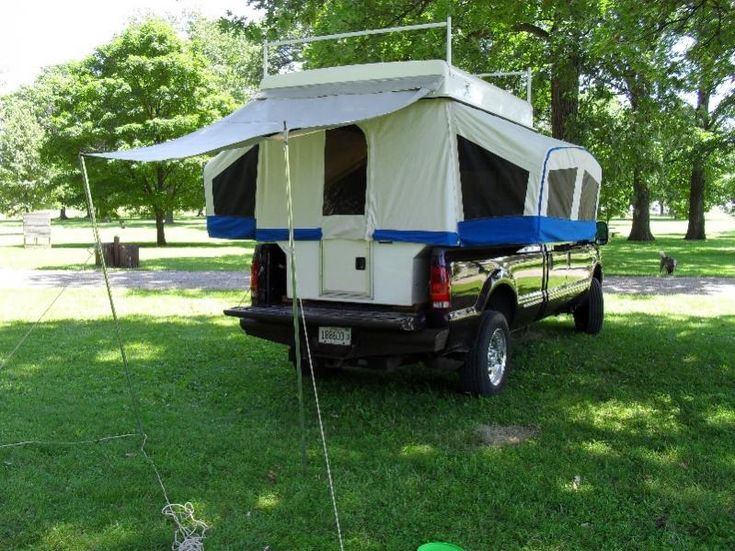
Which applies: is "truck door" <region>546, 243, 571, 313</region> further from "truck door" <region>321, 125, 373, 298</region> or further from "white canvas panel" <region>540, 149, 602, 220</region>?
"truck door" <region>321, 125, 373, 298</region>

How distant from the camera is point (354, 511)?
388 centimetres

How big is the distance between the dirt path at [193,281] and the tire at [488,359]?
8.02 metres

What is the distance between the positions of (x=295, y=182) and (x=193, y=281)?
8.98 meters

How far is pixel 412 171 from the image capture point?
5820 mm

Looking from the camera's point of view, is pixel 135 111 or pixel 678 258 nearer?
pixel 678 258

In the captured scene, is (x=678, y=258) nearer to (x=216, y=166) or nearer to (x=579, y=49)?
(x=579, y=49)

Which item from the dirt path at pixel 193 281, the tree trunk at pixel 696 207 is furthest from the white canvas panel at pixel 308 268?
the tree trunk at pixel 696 207

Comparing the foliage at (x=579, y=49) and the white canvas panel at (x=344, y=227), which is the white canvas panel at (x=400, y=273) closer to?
the white canvas panel at (x=344, y=227)

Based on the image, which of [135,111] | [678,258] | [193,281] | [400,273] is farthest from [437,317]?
[135,111]

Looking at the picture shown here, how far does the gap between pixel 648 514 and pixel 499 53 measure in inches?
464

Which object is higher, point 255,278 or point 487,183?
point 487,183

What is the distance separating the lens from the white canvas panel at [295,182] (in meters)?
6.23

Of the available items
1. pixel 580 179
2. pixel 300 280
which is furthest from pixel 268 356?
pixel 580 179

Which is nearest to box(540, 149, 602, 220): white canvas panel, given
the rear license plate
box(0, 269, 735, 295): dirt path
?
the rear license plate
